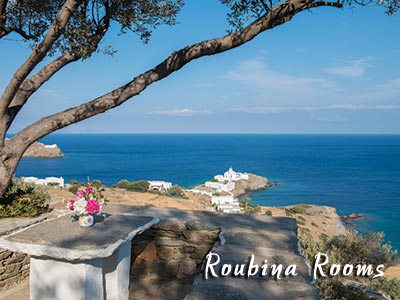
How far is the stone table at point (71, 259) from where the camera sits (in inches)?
137

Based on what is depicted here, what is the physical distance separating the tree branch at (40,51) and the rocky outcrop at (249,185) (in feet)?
212

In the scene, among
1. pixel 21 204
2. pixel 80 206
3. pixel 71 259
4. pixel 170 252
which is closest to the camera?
pixel 71 259

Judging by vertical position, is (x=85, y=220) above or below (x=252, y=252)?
above

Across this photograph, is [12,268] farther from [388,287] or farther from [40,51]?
[388,287]

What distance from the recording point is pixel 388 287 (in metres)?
12.0


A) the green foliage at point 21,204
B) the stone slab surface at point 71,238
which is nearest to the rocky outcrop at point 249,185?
the green foliage at point 21,204

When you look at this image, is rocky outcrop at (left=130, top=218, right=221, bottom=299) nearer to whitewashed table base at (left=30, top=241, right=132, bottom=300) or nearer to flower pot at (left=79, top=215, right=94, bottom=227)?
flower pot at (left=79, top=215, right=94, bottom=227)

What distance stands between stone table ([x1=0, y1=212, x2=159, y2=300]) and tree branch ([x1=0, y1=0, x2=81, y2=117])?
80.1 inches

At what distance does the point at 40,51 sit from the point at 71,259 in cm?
287

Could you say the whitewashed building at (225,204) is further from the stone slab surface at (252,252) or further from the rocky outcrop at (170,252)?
the rocky outcrop at (170,252)

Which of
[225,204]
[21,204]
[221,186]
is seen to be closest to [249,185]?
[221,186]

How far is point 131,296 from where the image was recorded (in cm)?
457

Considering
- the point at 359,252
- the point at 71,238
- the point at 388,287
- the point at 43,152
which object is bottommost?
the point at 43,152

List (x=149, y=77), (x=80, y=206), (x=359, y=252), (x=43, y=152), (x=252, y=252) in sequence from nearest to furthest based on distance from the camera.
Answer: (x=80, y=206), (x=252, y=252), (x=149, y=77), (x=359, y=252), (x=43, y=152)
